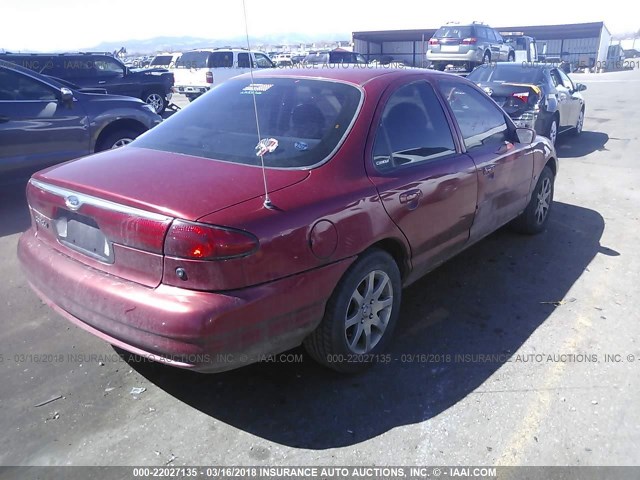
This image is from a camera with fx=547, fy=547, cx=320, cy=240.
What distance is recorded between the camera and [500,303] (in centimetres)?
407

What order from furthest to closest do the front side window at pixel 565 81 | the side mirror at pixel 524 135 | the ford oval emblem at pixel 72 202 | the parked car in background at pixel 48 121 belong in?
the front side window at pixel 565 81
the parked car in background at pixel 48 121
the side mirror at pixel 524 135
the ford oval emblem at pixel 72 202

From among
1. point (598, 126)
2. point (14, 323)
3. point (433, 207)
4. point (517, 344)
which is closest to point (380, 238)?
point (433, 207)

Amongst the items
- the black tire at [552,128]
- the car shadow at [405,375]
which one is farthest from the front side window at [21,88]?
the black tire at [552,128]

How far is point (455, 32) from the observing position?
2159 cm

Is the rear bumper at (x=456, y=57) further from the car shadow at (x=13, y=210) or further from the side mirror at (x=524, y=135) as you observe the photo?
the car shadow at (x=13, y=210)

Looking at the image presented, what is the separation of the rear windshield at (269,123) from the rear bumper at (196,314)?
28.1 inches

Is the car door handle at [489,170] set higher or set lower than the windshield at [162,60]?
higher

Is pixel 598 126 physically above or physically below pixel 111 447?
below

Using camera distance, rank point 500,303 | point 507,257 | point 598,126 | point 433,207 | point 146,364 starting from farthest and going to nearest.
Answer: point 598,126
point 507,257
point 500,303
point 433,207
point 146,364

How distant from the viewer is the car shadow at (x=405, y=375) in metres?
2.80

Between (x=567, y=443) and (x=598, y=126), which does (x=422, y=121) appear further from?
(x=598, y=126)

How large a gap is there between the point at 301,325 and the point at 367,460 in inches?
27.4

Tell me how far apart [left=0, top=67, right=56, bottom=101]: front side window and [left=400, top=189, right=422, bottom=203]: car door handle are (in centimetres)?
523

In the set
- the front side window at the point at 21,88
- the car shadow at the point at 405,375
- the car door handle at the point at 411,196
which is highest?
the front side window at the point at 21,88
